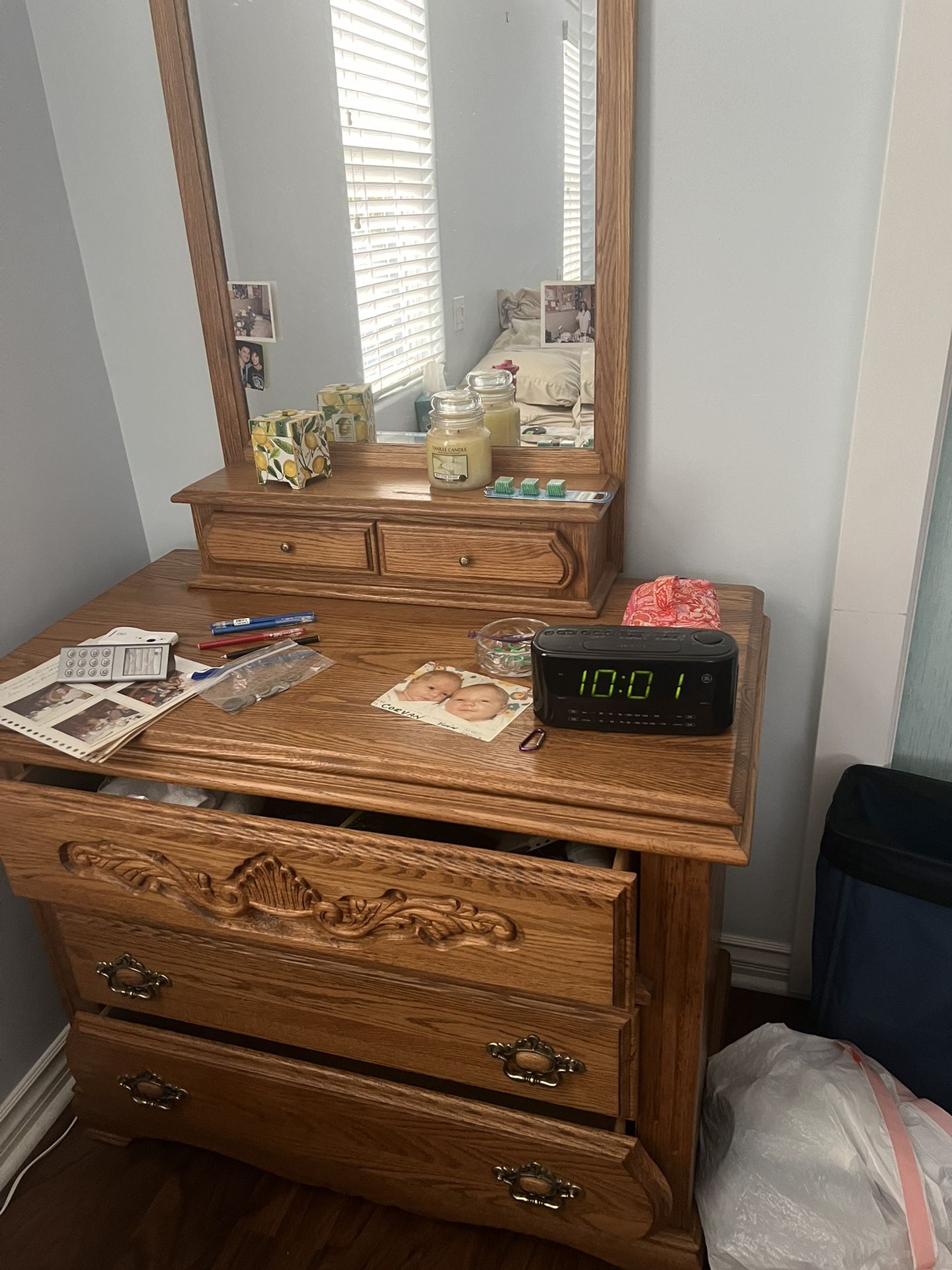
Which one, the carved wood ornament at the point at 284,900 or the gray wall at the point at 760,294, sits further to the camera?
the gray wall at the point at 760,294

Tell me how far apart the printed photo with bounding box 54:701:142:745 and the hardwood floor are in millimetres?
763

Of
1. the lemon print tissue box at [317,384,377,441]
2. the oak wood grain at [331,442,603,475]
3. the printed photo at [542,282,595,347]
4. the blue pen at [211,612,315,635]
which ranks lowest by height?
the blue pen at [211,612,315,635]

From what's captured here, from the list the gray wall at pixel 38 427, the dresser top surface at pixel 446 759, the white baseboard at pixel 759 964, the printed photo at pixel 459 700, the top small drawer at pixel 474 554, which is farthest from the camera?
the white baseboard at pixel 759 964

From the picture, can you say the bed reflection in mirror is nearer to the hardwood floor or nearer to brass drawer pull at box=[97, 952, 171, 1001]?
brass drawer pull at box=[97, 952, 171, 1001]

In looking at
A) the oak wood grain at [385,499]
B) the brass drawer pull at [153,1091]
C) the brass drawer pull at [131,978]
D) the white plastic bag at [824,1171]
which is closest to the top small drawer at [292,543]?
the oak wood grain at [385,499]

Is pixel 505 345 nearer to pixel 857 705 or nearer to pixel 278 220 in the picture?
pixel 278 220

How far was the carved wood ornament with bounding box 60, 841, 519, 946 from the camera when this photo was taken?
974 mm

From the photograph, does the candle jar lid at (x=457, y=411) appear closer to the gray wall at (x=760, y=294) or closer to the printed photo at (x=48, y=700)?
the gray wall at (x=760, y=294)

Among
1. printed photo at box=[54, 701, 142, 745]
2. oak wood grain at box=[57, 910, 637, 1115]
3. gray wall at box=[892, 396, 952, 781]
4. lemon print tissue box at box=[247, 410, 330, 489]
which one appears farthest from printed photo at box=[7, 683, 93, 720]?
gray wall at box=[892, 396, 952, 781]

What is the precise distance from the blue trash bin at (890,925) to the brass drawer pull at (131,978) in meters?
0.91

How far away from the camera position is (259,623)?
1253mm

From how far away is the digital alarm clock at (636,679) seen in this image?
3.04 ft

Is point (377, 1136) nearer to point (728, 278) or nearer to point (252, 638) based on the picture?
point (252, 638)

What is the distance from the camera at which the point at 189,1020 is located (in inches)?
48.6
